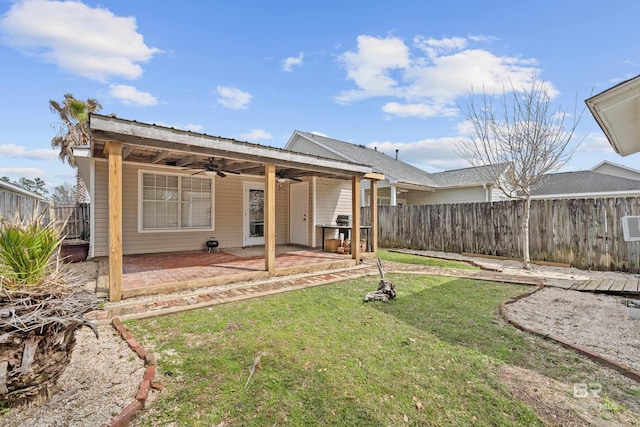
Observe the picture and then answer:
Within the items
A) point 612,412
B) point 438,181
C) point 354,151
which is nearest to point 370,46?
point 354,151

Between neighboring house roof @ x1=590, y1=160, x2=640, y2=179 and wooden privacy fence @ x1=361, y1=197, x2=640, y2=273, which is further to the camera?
neighboring house roof @ x1=590, y1=160, x2=640, y2=179

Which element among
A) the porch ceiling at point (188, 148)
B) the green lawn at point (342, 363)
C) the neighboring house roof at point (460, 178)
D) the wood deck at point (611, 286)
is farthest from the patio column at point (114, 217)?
the neighboring house roof at point (460, 178)

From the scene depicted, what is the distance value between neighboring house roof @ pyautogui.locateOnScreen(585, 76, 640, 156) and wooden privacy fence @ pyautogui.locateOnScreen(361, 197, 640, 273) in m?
2.78

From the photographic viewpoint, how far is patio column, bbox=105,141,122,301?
167 inches

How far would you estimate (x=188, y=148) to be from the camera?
5.04 meters

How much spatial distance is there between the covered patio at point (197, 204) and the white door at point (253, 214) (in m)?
0.04

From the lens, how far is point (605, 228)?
7.02m

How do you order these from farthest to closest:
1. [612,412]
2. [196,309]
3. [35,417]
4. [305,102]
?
[305,102] → [196,309] → [612,412] → [35,417]

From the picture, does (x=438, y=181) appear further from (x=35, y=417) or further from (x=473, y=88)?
(x=35, y=417)

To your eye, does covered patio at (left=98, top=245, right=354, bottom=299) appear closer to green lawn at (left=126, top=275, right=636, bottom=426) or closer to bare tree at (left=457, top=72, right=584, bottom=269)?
green lawn at (left=126, top=275, right=636, bottom=426)

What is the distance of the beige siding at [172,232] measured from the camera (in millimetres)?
7387

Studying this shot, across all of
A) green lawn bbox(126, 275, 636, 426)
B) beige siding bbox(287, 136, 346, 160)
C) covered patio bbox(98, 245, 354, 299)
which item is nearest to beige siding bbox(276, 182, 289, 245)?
covered patio bbox(98, 245, 354, 299)

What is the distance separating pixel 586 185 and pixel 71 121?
28.3 meters

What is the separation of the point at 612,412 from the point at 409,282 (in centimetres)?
379
